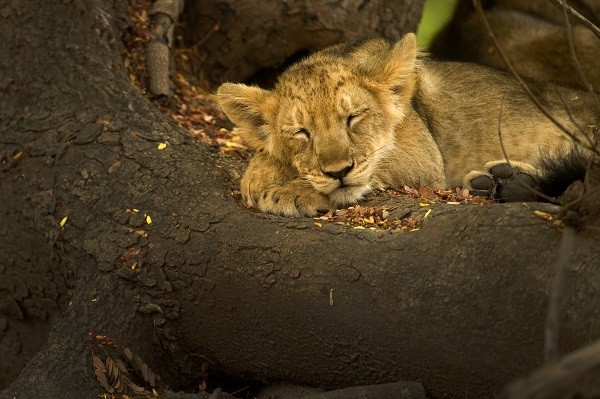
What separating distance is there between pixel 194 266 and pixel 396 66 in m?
1.07

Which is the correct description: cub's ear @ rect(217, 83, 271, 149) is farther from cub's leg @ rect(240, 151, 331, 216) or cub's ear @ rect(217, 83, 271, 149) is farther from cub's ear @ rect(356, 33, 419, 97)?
cub's ear @ rect(356, 33, 419, 97)

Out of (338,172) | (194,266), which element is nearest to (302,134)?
(338,172)

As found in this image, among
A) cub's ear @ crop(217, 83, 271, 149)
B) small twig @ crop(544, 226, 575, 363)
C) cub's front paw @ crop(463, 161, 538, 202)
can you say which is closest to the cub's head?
cub's ear @ crop(217, 83, 271, 149)

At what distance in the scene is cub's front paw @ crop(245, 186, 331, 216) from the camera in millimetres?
2965

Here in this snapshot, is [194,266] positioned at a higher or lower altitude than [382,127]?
lower

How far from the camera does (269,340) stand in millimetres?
2699

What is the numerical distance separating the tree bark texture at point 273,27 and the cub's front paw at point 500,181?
146cm

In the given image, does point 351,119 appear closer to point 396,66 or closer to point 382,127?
point 382,127

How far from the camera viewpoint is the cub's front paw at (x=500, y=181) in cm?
298

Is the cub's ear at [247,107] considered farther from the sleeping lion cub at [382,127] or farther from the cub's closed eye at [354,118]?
the cub's closed eye at [354,118]

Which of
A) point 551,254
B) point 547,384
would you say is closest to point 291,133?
point 551,254

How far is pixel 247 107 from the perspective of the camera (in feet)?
11.0

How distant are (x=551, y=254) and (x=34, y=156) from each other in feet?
6.36

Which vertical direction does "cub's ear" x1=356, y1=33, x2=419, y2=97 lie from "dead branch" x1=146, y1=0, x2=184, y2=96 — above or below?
above
